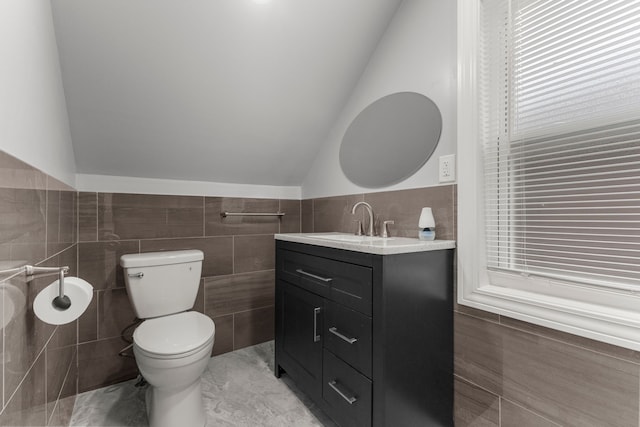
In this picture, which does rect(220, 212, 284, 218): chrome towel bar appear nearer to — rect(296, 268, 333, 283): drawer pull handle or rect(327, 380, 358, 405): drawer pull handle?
rect(296, 268, 333, 283): drawer pull handle

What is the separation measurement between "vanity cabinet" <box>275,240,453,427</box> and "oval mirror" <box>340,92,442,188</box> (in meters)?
0.56

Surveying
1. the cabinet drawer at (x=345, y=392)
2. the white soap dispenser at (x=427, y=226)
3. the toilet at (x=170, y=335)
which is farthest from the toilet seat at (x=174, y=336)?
the white soap dispenser at (x=427, y=226)

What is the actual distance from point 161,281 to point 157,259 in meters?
0.13

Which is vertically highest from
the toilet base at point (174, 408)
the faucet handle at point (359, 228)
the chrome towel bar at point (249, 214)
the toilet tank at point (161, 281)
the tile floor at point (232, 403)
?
the chrome towel bar at point (249, 214)

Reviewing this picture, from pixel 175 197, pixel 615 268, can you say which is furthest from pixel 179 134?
pixel 615 268

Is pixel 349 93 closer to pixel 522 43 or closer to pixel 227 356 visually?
pixel 522 43

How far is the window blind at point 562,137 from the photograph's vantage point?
3.05 ft

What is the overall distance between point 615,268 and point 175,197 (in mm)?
2303

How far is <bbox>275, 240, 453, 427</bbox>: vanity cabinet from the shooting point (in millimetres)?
1127

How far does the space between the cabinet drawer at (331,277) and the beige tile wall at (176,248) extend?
695 mm

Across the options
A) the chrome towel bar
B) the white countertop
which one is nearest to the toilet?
the chrome towel bar

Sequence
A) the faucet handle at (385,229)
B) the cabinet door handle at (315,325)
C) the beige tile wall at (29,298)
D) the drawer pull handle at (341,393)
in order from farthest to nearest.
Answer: the faucet handle at (385,229), the cabinet door handle at (315,325), the drawer pull handle at (341,393), the beige tile wall at (29,298)

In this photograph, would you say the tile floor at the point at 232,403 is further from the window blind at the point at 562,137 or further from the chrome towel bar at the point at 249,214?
the window blind at the point at 562,137

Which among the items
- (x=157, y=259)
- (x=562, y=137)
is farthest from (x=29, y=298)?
(x=562, y=137)
